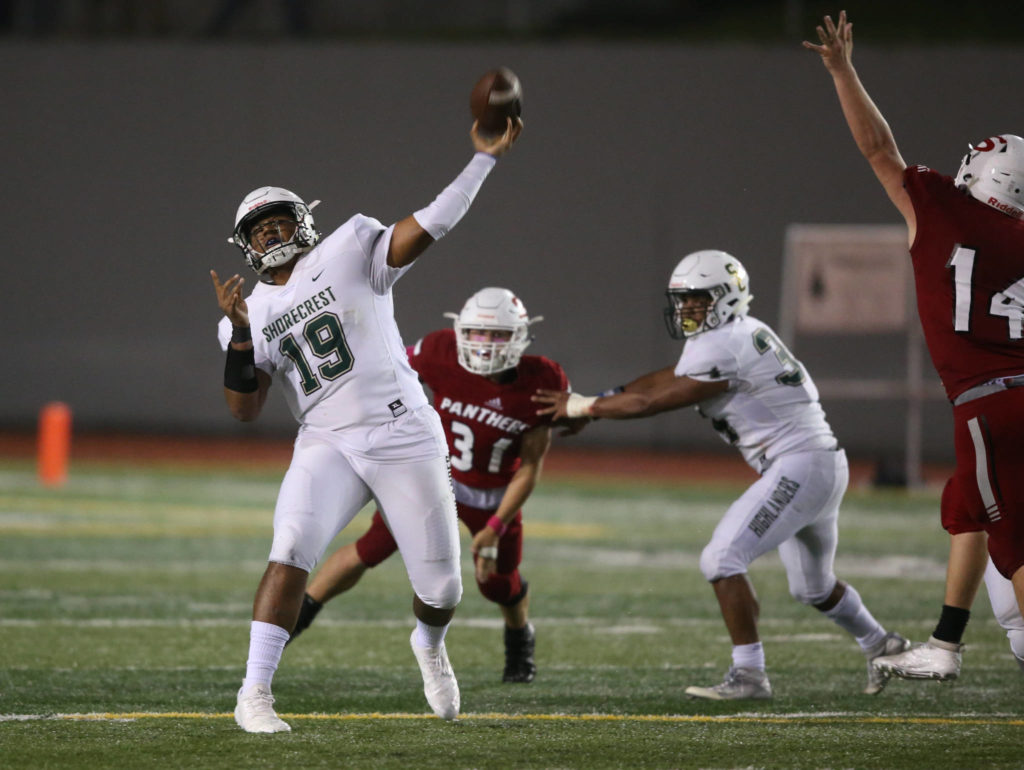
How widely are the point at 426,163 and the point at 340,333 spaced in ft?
47.2

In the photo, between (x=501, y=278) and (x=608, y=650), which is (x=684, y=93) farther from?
(x=608, y=650)

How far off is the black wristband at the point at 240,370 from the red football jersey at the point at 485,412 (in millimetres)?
1479

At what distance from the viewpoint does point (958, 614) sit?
191 inches

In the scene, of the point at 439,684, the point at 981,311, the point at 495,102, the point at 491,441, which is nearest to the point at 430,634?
the point at 439,684

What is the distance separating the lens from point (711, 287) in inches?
224

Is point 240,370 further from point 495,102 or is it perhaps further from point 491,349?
point 491,349

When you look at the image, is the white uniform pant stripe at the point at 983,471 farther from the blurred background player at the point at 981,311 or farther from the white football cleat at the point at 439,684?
the white football cleat at the point at 439,684

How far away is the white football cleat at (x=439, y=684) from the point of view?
186 inches

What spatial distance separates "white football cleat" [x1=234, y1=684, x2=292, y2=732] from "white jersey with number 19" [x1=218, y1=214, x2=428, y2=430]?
2.77 feet

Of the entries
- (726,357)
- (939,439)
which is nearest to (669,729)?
(726,357)

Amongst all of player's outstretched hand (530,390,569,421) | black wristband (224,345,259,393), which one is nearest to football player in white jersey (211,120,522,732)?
Result: black wristband (224,345,259,393)

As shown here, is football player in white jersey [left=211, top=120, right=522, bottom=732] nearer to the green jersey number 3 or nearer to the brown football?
the brown football

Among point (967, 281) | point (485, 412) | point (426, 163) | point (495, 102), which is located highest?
point (426, 163)

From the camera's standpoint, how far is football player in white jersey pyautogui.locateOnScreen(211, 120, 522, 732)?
4492 mm
